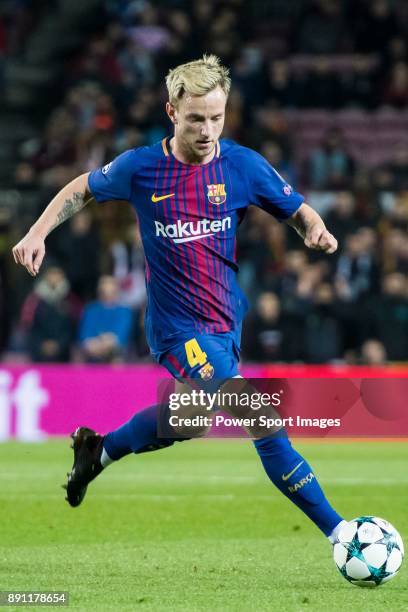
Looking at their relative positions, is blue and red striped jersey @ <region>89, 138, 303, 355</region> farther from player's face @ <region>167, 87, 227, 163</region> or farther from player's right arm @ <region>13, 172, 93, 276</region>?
player's face @ <region>167, 87, 227, 163</region>

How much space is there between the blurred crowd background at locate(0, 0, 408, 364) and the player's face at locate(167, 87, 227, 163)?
972 cm

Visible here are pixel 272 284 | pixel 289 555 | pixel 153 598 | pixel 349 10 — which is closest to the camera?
pixel 153 598

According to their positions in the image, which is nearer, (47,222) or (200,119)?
(200,119)

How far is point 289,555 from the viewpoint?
7812 millimetres

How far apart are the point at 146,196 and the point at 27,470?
236 inches

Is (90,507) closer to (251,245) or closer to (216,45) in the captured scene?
(251,245)

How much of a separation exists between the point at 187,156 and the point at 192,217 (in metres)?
0.31

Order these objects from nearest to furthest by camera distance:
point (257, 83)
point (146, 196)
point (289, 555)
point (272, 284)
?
point (146, 196)
point (289, 555)
point (272, 284)
point (257, 83)

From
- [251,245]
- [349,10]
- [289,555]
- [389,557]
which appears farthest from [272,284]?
[389,557]

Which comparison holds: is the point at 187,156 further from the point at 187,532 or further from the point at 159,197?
the point at 187,532

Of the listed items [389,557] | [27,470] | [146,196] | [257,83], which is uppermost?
[257,83]

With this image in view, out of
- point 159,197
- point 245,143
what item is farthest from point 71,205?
point 245,143

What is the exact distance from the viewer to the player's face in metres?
6.89

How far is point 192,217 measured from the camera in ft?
23.7
